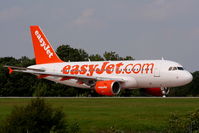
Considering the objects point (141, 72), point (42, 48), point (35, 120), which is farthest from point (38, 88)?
point (35, 120)

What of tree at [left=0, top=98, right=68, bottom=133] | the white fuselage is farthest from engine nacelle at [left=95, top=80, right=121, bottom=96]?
tree at [left=0, top=98, right=68, bottom=133]

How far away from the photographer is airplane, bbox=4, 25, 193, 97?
4884 cm

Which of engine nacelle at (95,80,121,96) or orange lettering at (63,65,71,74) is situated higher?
orange lettering at (63,65,71,74)

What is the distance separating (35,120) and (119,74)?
34.2 metres

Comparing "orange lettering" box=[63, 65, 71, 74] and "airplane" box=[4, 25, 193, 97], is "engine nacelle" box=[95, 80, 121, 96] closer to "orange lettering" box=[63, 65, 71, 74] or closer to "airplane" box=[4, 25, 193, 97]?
"airplane" box=[4, 25, 193, 97]

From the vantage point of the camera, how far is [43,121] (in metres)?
18.2

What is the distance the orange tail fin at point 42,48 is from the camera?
60.9 m

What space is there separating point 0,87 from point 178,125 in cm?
5150

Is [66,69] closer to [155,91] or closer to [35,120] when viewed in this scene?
[155,91]

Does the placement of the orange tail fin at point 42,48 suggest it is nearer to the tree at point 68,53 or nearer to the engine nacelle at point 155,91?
the engine nacelle at point 155,91

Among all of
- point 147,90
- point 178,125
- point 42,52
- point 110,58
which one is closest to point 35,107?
point 178,125

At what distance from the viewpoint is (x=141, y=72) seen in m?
50.2

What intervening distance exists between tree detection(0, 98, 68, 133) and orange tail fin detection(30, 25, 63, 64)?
4232 centimetres

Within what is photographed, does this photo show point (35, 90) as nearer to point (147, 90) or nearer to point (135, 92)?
point (135, 92)
